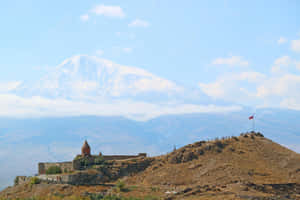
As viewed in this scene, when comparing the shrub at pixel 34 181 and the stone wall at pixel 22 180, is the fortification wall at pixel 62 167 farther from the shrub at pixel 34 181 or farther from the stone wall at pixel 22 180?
the shrub at pixel 34 181

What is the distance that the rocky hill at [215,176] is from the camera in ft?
195

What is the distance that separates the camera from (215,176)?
6750cm

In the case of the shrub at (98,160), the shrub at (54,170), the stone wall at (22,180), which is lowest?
the stone wall at (22,180)

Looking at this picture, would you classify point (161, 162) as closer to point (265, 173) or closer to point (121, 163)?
point (121, 163)

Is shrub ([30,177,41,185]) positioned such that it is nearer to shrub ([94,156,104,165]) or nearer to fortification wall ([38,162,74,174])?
fortification wall ([38,162,74,174])

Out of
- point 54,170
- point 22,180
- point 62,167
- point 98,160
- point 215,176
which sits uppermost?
point 98,160

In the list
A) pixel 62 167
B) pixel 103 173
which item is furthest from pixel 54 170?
pixel 103 173

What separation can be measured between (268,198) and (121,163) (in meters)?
30.6

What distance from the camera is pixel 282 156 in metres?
76.0

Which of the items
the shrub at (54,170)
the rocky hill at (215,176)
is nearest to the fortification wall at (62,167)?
the shrub at (54,170)

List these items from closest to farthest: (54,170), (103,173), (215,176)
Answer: (215,176), (103,173), (54,170)

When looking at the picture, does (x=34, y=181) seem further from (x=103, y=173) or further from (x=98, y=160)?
(x=98, y=160)

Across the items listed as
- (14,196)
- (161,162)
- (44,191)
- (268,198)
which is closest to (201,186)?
(268,198)

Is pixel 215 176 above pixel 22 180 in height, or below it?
above
